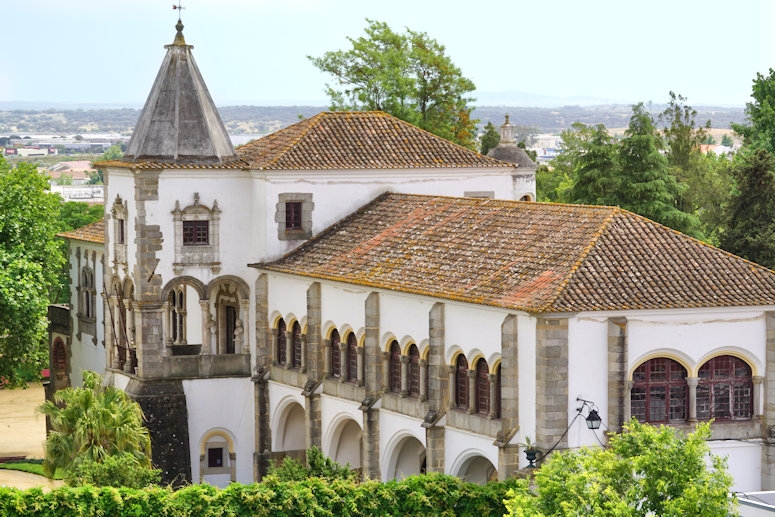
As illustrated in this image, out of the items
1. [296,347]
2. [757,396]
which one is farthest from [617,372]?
[296,347]

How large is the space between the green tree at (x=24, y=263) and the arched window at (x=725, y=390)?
102 ft

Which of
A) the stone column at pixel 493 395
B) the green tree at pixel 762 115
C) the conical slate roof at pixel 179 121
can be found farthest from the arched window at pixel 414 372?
the green tree at pixel 762 115

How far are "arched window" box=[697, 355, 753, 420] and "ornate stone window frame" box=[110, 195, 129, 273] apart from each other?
22.7m

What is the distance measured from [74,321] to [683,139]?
50.8 meters

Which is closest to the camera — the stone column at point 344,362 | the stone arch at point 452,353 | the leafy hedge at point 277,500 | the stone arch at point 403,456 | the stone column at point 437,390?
the leafy hedge at point 277,500

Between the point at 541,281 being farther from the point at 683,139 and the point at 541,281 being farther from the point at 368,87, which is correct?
the point at 683,139

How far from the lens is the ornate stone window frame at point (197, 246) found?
6488cm

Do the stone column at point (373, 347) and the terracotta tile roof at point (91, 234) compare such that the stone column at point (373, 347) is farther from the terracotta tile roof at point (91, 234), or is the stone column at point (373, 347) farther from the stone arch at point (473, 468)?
the terracotta tile roof at point (91, 234)

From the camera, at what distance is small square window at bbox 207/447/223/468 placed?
66000mm

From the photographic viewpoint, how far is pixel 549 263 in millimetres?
52281

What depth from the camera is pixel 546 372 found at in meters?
49.8

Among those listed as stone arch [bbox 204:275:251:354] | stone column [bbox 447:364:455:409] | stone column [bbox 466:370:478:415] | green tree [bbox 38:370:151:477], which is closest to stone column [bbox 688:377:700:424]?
stone column [bbox 466:370:478:415]

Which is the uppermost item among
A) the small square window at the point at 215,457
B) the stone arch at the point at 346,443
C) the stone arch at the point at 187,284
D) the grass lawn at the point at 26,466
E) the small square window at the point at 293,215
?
the small square window at the point at 293,215


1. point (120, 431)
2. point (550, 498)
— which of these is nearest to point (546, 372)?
point (550, 498)
